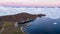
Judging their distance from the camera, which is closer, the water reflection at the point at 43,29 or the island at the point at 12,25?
the island at the point at 12,25

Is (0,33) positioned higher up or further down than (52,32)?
higher up

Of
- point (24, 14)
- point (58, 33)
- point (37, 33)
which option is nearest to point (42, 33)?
point (37, 33)

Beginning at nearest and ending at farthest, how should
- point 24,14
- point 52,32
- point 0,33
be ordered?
point 0,33
point 52,32
point 24,14

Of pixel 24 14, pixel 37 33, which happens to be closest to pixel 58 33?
pixel 37 33

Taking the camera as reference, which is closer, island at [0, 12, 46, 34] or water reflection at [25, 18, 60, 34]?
island at [0, 12, 46, 34]

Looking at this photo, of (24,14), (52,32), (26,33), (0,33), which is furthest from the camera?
(24,14)

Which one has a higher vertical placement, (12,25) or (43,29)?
(12,25)

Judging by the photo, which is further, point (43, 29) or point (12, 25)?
point (43, 29)

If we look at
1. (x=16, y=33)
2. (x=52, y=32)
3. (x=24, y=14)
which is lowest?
(x=24, y=14)

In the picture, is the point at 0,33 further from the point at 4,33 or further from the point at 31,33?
the point at 31,33

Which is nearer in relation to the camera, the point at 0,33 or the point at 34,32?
the point at 0,33
